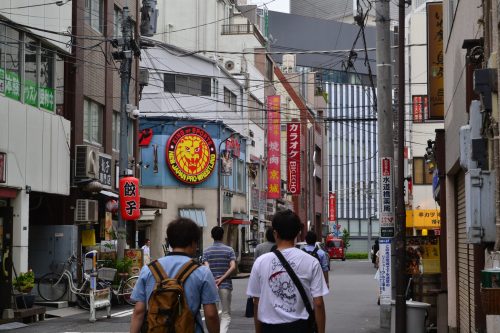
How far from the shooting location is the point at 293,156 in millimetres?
68188

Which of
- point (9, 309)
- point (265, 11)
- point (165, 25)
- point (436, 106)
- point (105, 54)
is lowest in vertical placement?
point (9, 309)

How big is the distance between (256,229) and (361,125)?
82062mm

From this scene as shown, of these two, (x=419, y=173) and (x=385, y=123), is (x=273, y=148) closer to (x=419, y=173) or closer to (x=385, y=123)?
(x=419, y=173)

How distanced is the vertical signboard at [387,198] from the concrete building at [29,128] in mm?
8536

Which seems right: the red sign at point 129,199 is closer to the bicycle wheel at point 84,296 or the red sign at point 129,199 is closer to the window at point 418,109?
the bicycle wheel at point 84,296

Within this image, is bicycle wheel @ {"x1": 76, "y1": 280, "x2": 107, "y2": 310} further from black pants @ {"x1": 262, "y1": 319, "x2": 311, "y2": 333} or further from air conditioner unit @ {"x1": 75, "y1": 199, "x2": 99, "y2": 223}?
black pants @ {"x1": 262, "y1": 319, "x2": 311, "y2": 333}

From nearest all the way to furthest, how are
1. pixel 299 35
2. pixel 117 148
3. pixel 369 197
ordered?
pixel 117 148 < pixel 299 35 < pixel 369 197

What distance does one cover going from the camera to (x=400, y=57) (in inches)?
656

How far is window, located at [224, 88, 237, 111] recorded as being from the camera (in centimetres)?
5388

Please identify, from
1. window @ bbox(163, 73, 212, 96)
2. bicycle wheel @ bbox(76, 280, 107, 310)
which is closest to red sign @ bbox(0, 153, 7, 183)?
bicycle wheel @ bbox(76, 280, 107, 310)

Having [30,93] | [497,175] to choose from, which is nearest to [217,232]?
[497,175]

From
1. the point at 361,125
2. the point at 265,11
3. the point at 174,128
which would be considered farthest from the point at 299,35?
the point at 174,128

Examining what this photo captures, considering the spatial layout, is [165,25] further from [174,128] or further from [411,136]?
[411,136]

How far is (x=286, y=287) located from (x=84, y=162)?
19.0m
